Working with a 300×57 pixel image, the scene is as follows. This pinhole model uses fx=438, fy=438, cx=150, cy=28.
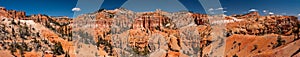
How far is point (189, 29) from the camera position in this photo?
325 ft

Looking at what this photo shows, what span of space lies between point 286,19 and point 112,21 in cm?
4384

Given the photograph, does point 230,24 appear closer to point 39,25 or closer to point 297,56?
point 39,25

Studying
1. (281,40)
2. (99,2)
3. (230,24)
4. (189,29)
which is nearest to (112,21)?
(189,29)

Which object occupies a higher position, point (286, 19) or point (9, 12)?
point (9, 12)

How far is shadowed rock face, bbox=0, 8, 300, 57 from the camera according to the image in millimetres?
66250

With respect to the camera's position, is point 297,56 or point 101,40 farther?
point 101,40

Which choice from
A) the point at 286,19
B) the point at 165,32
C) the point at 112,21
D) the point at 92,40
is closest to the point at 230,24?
the point at 286,19

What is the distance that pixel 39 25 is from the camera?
92.3 m

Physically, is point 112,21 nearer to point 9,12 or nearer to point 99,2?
point 9,12

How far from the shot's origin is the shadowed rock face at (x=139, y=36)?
66250 millimetres

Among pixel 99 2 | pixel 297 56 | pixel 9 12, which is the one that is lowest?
pixel 297 56

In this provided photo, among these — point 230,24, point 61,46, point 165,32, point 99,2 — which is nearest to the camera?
Answer: point 99,2

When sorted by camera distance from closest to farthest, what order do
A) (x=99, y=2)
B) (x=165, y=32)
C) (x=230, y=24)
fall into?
(x=99, y=2) < (x=165, y=32) < (x=230, y=24)

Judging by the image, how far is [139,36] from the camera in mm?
86188
